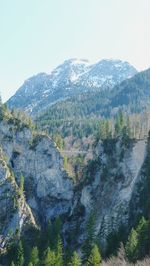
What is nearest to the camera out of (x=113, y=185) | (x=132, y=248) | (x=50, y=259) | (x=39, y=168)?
(x=132, y=248)

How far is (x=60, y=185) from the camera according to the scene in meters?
187

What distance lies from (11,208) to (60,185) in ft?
81.9

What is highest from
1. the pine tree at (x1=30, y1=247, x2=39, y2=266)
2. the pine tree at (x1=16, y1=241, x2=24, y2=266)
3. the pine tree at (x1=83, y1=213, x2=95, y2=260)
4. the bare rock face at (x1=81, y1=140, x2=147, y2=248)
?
the bare rock face at (x1=81, y1=140, x2=147, y2=248)

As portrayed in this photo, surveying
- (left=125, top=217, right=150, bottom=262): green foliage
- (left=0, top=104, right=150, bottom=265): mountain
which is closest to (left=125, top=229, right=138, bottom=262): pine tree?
(left=125, top=217, right=150, bottom=262): green foliage

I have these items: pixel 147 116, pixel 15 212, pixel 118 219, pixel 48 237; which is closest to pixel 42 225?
pixel 15 212

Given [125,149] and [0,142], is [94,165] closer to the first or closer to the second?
[125,149]

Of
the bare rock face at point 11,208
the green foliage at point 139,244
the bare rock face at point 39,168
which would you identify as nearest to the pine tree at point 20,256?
the bare rock face at point 11,208

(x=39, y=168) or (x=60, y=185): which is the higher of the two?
(x=39, y=168)

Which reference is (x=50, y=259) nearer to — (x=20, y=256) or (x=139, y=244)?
(x=139, y=244)

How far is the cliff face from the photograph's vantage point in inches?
6078

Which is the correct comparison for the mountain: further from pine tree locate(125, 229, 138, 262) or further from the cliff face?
pine tree locate(125, 229, 138, 262)

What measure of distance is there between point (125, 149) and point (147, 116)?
38.8 meters

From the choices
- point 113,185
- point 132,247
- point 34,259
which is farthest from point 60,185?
point 132,247

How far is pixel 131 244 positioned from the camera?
10525cm
